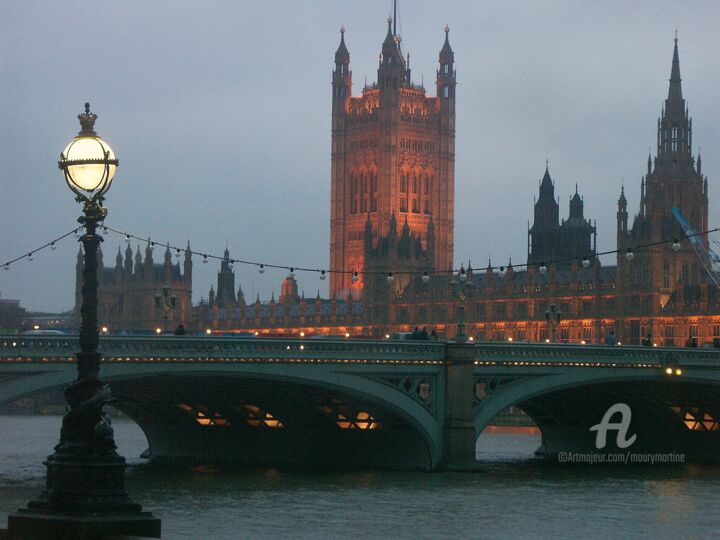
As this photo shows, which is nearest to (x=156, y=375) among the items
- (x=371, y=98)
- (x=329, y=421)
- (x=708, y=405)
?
(x=329, y=421)

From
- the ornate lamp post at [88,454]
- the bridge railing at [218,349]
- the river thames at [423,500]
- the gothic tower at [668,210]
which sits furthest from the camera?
the gothic tower at [668,210]

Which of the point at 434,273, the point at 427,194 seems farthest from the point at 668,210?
the point at 427,194

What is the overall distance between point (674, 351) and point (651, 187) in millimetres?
65446

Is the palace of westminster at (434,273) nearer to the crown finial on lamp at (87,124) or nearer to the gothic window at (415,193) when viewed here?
the gothic window at (415,193)

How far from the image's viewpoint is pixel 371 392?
5828 cm

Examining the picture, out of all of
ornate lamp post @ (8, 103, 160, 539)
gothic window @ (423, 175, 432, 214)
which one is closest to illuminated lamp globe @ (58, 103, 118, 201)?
ornate lamp post @ (8, 103, 160, 539)

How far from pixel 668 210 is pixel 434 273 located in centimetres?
3524

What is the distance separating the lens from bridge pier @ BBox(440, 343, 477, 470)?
61.0 meters

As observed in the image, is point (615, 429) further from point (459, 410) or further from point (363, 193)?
point (363, 193)

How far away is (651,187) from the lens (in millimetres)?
133375

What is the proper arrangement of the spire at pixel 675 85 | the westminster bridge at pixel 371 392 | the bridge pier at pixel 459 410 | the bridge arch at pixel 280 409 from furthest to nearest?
the spire at pixel 675 85
the bridge pier at pixel 459 410
the bridge arch at pixel 280 409
the westminster bridge at pixel 371 392

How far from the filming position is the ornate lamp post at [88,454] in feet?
58.6

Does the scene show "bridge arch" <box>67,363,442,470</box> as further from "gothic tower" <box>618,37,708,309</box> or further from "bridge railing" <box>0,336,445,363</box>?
"gothic tower" <box>618,37,708,309</box>

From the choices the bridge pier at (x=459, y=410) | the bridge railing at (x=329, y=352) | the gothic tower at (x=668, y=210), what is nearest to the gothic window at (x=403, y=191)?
the gothic tower at (x=668, y=210)
